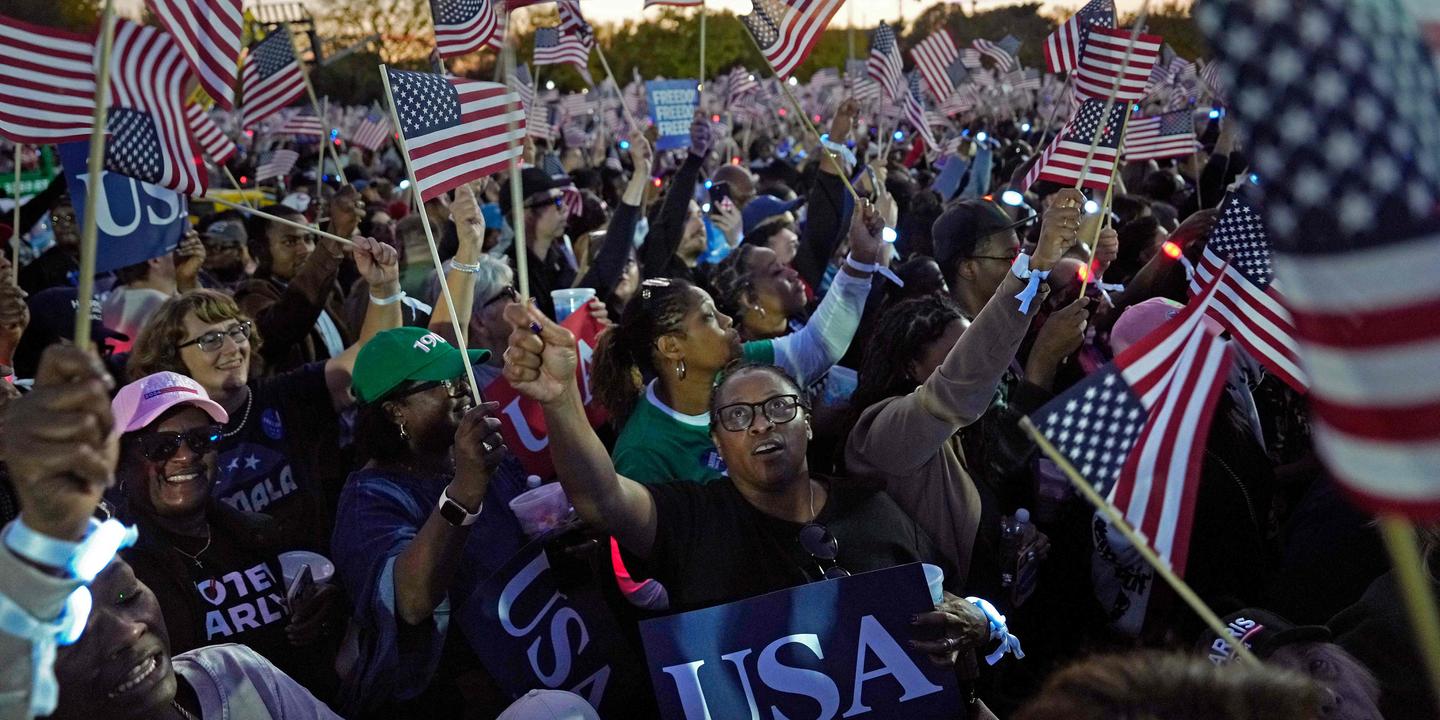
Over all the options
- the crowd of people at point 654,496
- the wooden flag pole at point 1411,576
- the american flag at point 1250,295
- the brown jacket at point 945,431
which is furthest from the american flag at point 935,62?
the wooden flag pole at point 1411,576

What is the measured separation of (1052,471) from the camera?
452 cm

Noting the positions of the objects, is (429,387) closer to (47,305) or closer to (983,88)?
(47,305)

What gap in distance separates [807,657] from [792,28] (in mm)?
4655

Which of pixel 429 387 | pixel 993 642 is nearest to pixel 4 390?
pixel 429 387

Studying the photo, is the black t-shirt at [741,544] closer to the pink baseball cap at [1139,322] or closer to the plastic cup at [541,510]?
the plastic cup at [541,510]

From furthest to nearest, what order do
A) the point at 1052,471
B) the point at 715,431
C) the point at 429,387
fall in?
the point at 1052,471 → the point at 429,387 → the point at 715,431

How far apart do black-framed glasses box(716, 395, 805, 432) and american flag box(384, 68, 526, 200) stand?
145 centimetres

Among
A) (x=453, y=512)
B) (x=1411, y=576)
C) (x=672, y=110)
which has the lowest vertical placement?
(x=672, y=110)

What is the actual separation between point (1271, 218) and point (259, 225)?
9.06 meters

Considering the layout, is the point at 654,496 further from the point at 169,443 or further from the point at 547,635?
the point at 169,443

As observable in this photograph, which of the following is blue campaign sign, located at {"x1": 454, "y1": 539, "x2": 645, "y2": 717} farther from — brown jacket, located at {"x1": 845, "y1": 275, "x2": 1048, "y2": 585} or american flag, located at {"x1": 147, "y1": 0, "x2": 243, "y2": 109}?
american flag, located at {"x1": 147, "y1": 0, "x2": 243, "y2": 109}

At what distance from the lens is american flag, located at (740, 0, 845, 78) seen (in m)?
6.81

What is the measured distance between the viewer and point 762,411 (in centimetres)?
348

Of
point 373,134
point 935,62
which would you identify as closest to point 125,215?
point 935,62
